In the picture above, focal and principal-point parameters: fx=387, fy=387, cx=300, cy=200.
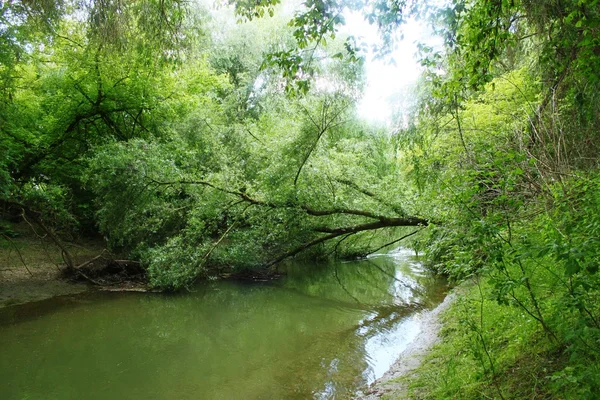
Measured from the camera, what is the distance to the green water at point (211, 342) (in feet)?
16.9

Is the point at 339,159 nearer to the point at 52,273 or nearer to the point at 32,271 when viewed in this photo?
the point at 52,273

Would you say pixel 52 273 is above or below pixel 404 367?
below

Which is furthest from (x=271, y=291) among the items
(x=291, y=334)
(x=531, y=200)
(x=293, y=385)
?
(x=531, y=200)

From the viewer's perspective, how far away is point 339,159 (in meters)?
10.8

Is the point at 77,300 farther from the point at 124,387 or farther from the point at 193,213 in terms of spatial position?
the point at 124,387

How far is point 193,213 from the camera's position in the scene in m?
10.6

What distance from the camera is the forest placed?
122 inches

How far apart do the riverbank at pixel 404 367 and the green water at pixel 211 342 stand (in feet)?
0.90

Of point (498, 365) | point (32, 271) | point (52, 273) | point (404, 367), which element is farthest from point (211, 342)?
point (32, 271)

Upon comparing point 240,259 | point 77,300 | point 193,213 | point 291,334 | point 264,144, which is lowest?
point 77,300

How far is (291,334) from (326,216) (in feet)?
13.9

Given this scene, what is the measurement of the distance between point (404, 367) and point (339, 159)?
6.55 metres

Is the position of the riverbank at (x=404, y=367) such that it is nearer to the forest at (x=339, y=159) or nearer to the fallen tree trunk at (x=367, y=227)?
the forest at (x=339, y=159)

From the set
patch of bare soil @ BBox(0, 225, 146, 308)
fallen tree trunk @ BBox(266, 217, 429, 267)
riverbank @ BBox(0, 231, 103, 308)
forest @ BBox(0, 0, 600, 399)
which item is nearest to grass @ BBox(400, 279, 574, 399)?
forest @ BBox(0, 0, 600, 399)
